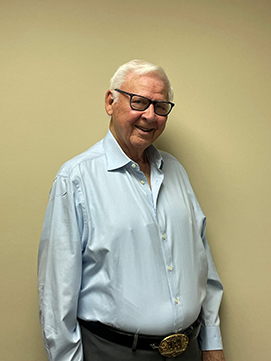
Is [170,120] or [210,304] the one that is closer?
A: [210,304]

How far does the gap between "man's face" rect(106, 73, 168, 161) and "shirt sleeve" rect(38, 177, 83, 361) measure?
0.98 feet

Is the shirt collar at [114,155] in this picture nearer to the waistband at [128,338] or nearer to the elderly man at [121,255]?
the elderly man at [121,255]

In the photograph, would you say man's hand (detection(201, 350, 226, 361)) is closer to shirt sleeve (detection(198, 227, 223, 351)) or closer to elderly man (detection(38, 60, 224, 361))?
shirt sleeve (detection(198, 227, 223, 351))

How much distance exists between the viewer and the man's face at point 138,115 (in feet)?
4.45

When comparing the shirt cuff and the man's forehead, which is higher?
the man's forehead

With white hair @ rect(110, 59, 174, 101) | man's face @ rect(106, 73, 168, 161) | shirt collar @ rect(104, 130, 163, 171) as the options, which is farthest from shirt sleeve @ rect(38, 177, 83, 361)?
white hair @ rect(110, 59, 174, 101)

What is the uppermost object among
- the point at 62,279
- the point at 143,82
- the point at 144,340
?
the point at 143,82

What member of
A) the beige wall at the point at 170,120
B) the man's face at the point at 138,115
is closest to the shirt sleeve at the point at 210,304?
the beige wall at the point at 170,120

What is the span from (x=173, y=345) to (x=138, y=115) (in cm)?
87

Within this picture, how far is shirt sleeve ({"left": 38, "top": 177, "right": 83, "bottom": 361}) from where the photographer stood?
4.11 ft

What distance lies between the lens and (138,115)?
4.43 ft

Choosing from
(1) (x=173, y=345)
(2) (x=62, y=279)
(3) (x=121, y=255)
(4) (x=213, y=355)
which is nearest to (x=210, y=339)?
(4) (x=213, y=355)

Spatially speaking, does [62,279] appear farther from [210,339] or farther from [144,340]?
[210,339]

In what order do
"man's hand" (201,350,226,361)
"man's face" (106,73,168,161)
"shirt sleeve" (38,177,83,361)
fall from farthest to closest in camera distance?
"man's hand" (201,350,226,361) < "man's face" (106,73,168,161) < "shirt sleeve" (38,177,83,361)
